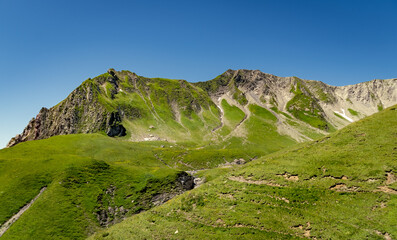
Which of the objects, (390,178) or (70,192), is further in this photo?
(70,192)

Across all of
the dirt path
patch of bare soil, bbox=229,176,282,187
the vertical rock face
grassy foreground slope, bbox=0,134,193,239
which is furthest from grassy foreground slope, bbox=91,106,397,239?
the vertical rock face

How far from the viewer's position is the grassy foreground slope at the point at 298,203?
944 inches

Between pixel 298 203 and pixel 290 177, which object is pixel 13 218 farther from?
pixel 290 177

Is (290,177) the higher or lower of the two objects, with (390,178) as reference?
higher

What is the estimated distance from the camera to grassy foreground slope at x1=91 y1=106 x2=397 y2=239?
78.6 ft

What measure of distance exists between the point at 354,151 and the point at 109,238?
4341cm

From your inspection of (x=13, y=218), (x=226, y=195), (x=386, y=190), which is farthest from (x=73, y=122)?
(x=386, y=190)

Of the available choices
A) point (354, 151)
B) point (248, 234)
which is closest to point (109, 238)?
point (248, 234)

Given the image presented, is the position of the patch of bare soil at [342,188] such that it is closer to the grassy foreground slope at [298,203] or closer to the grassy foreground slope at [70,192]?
the grassy foreground slope at [298,203]

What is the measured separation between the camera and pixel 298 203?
28.4 metres

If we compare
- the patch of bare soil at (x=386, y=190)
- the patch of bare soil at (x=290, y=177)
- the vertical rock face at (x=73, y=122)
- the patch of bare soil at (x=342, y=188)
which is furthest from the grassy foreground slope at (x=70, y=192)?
the vertical rock face at (x=73, y=122)

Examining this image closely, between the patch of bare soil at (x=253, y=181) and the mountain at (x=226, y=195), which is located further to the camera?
the patch of bare soil at (x=253, y=181)

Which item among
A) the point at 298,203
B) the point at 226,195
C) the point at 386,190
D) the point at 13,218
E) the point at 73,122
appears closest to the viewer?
the point at 386,190

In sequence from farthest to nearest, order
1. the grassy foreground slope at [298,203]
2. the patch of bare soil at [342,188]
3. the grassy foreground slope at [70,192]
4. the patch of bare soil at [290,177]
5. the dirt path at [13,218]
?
the grassy foreground slope at [70,192]
the dirt path at [13,218]
the patch of bare soil at [290,177]
the patch of bare soil at [342,188]
the grassy foreground slope at [298,203]
